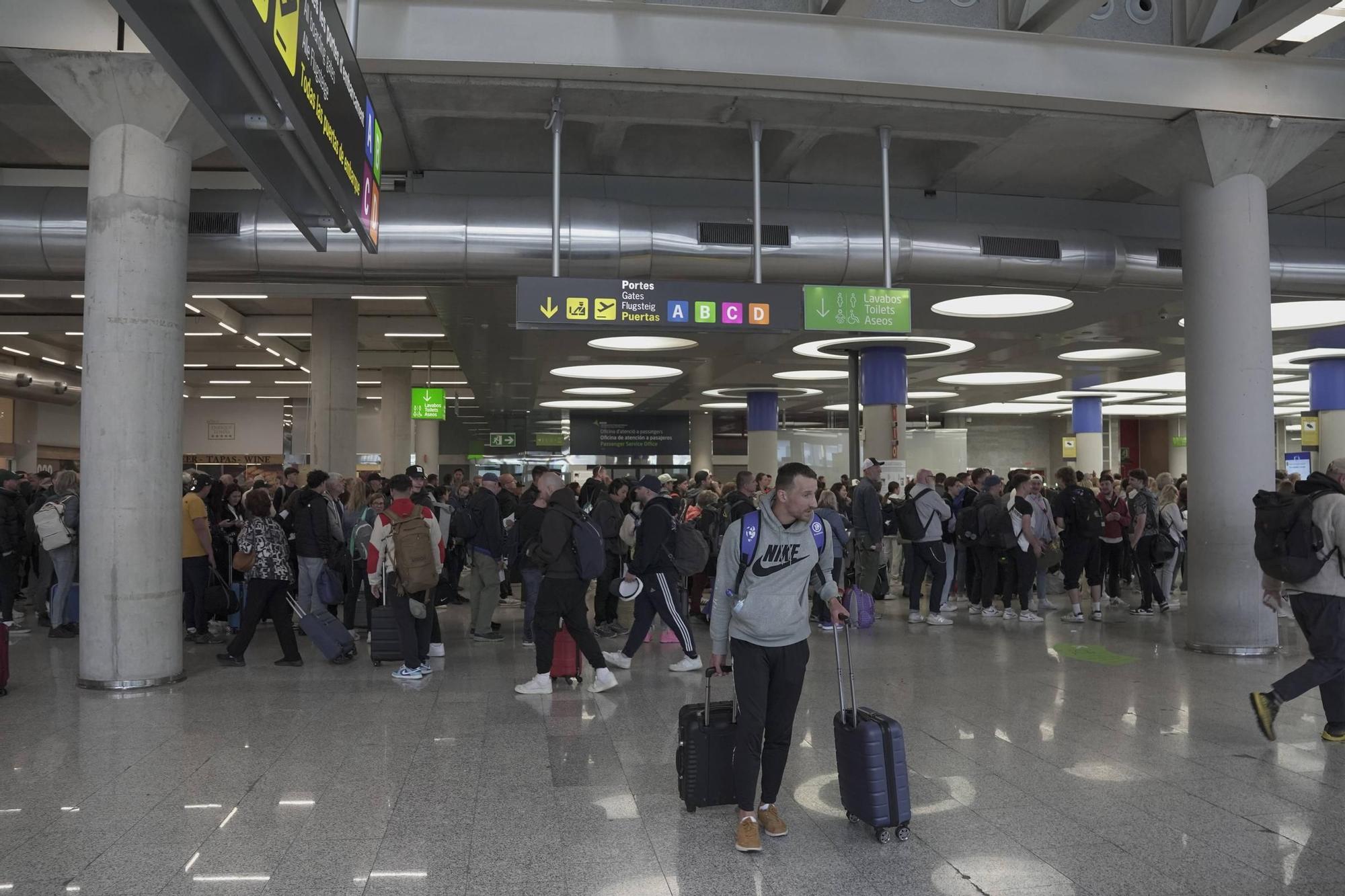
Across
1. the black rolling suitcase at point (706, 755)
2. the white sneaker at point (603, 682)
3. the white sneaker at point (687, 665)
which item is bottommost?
the white sneaker at point (687, 665)

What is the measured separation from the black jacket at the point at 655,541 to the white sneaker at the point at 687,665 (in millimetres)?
781

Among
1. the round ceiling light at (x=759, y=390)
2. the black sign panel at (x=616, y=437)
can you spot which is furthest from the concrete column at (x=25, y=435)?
the round ceiling light at (x=759, y=390)

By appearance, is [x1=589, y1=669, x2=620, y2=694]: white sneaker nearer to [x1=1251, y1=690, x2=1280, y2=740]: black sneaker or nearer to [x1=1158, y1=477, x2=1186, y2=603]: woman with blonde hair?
[x1=1251, y1=690, x2=1280, y2=740]: black sneaker

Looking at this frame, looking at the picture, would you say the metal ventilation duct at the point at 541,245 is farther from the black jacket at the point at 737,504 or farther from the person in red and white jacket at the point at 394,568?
the person in red and white jacket at the point at 394,568

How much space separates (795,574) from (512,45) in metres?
5.72

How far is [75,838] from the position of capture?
4371 millimetres

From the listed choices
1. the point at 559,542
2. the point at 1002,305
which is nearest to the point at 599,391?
the point at 1002,305

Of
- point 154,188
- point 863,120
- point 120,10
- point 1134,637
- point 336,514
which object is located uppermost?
point 863,120

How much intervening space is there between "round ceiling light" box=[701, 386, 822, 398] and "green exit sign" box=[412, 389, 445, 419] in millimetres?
7662

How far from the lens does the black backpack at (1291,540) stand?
579cm

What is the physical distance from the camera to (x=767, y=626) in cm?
425

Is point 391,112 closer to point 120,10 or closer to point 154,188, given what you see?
point 154,188

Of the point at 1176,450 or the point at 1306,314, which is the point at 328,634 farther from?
the point at 1176,450

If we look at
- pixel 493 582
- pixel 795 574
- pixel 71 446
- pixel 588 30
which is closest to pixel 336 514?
pixel 493 582
